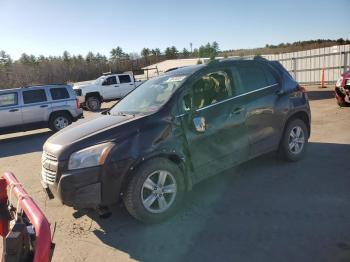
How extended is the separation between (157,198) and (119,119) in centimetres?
111

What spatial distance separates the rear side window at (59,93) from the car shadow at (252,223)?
9143 millimetres

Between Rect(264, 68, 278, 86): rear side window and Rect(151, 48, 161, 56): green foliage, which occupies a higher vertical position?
Rect(151, 48, 161, 56): green foliage

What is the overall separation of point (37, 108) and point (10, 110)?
2.87ft

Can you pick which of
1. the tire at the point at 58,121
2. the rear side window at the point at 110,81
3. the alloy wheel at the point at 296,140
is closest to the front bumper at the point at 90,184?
the alloy wheel at the point at 296,140

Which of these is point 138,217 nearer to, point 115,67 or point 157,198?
point 157,198

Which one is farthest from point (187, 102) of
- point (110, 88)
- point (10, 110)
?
point (110, 88)

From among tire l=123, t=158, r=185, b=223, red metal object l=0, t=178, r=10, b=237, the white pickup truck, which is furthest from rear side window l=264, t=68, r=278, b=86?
the white pickup truck

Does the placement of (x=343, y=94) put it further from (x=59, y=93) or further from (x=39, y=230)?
(x=39, y=230)

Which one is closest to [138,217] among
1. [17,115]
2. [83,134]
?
[83,134]

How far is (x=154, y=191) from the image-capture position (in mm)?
4168

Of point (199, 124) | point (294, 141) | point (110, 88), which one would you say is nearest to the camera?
point (199, 124)

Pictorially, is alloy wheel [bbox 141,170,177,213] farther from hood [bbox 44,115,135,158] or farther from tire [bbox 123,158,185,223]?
hood [bbox 44,115,135,158]

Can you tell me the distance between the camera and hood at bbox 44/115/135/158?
13.1 ft

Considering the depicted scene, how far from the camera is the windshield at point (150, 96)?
4.64 m
